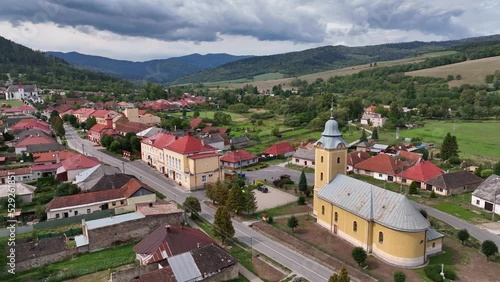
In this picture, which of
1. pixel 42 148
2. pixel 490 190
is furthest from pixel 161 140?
pixel 490 190

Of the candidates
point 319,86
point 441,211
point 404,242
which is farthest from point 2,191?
point 319,86

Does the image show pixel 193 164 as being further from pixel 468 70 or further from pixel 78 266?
pixel 468 70

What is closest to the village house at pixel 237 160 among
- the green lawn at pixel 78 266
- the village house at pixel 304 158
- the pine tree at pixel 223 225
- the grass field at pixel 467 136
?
the village house at pixel 304 158

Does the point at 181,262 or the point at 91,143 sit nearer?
the point at 181,262

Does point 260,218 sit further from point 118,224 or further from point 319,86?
point 319,86

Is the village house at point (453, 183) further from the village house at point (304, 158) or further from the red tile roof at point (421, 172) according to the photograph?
the village house at point (304, 158)

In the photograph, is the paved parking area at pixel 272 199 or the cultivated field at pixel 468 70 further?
the cultivated field at pixel 468 70
